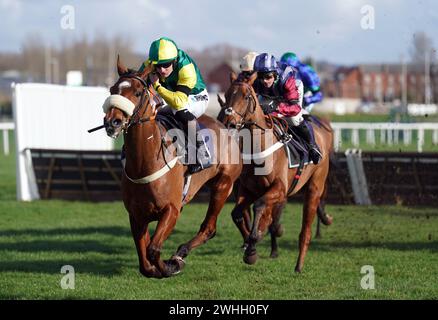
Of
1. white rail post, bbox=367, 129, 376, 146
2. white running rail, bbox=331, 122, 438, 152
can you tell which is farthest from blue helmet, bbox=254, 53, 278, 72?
white rail post, bbox=367, 129, 376, 146

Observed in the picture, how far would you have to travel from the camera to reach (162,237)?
6016 mm

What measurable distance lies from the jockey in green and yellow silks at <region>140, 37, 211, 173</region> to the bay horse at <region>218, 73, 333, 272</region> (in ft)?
1.31

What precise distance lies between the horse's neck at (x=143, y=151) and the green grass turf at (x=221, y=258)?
1.15m

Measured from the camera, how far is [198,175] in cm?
695

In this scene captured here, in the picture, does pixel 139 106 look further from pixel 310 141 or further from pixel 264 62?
pixel 310 141

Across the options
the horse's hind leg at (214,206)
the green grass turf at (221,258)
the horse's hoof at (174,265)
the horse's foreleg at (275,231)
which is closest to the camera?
the horse's hoof at (174,265)

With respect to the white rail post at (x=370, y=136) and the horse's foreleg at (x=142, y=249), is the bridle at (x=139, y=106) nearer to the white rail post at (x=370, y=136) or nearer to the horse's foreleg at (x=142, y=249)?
the horse's foreleg at (x=142, y=249)

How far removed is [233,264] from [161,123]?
7.27 ft

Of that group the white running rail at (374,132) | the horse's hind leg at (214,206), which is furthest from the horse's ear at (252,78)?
the white running rail at (374,132)

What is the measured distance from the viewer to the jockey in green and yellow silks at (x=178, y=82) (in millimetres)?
6293

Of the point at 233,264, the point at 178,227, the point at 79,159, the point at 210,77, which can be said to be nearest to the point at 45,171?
the point at 79,159

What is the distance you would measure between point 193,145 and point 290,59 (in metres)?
3.57

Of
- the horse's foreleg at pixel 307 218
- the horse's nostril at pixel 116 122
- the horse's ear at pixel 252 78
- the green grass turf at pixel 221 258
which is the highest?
the horse's ear at pixel 252 78

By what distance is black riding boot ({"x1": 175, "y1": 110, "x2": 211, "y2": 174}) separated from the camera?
21.9ft
